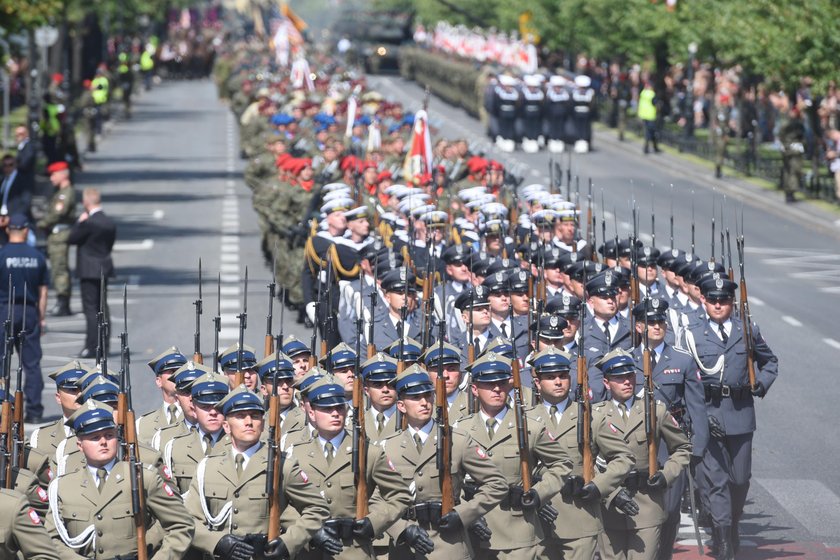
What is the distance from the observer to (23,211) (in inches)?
1105

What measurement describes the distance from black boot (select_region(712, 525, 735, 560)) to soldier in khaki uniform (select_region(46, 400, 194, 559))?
4736 millimetres

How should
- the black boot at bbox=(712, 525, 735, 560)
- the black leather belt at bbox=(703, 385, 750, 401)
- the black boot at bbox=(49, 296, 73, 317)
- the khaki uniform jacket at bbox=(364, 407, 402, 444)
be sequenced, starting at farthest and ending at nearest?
the black boot at bbox=(49, 296, 73, 317)
the black leather belt at bbox=(703, 385, 750, 401)
the black boot at bbox=(712, 525, 735, 560)
the khaki uniform jacket at bbox=(364, 407, 402, 444)

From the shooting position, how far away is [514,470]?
11.0 m

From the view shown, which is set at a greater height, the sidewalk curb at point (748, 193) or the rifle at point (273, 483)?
the rifle at point (273, 483)

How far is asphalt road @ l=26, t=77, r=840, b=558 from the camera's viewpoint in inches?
639

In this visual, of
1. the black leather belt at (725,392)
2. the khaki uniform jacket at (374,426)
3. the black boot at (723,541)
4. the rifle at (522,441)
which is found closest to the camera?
the rifle at (522,441)

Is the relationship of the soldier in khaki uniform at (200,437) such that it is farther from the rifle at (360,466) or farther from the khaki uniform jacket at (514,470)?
the khaki uniform jacket at (514,470)

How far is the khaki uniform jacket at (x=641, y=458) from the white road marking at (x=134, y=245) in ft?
68.7

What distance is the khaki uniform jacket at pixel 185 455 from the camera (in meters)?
10.5

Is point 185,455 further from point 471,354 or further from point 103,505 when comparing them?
point 471,354

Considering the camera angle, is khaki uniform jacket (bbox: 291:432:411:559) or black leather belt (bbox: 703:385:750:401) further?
black leather belt (bbox: 703:385:750:401)

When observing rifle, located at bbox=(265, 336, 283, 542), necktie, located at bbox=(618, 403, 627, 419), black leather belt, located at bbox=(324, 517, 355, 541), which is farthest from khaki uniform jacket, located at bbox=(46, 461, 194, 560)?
necktie, located at bbox=(618, 403, 627, 419)

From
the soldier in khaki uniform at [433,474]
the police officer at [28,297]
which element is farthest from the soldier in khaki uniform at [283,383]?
the police officer at [28,297]

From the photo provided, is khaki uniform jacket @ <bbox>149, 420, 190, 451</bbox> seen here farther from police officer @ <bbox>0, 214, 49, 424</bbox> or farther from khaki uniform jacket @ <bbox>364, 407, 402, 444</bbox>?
police officer @ <bbox>0, 214, 49, 424</bbox>
